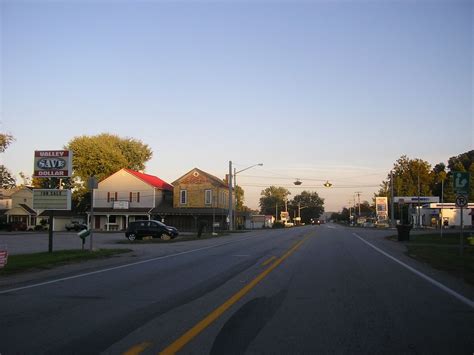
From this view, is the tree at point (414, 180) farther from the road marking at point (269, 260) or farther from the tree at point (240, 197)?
the road marking at point (269, 260)

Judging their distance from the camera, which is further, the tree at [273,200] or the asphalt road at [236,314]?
the tree at [273,200]

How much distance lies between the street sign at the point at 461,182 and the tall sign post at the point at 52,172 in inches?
675

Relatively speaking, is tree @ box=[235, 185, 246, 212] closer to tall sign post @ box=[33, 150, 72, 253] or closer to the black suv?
the black suv

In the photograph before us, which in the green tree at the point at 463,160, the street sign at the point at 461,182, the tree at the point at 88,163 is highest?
the green tree at the point at 463,160

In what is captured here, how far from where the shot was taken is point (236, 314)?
870 centimetres

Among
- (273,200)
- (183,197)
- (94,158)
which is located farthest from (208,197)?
(273,200)

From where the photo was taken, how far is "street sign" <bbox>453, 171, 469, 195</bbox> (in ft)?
72.0

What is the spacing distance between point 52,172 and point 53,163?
0.41 metres

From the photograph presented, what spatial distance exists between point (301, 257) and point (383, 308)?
1094 centimetres

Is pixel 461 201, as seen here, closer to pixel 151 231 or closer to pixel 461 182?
pixel 461 182

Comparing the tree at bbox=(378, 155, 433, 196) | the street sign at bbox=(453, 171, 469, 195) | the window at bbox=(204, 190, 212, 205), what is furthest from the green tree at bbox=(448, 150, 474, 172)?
the street sign at bbox=(453, 171, 469, 195)

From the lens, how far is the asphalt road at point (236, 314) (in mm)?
6766

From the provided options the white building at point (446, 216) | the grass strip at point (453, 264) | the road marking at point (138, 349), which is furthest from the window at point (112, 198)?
the road marking at point (138, 349)

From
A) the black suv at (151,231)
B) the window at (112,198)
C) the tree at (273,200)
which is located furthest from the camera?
the tree at (273,200)
